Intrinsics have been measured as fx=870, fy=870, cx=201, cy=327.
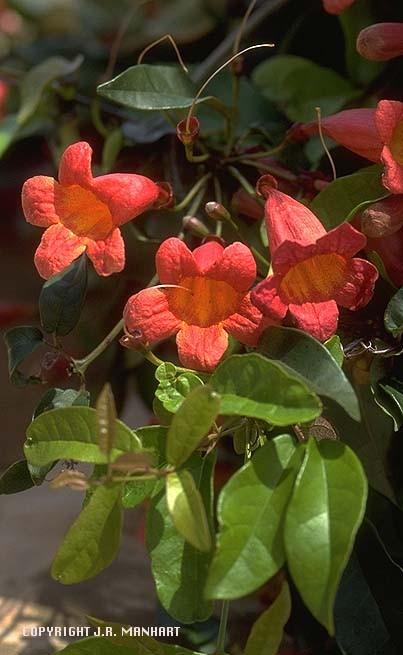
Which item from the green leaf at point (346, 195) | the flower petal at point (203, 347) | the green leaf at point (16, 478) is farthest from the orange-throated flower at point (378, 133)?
the green leaf at point (16, 478)

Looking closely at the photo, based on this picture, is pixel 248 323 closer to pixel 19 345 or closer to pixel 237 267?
pixel 237 267

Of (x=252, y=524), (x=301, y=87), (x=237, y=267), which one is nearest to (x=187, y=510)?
(x=252, y=524)

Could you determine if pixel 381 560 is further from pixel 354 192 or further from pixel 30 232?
pixel 30 232

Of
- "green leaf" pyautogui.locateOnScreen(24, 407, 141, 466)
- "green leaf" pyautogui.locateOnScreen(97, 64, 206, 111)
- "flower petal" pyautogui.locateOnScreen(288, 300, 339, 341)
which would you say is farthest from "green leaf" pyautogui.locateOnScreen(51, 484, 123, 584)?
"green leaf" pyautogui.locateOnScreen(97, 64, 206, 111)

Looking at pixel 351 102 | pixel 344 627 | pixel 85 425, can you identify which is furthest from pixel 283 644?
Answer: pixel 351 102

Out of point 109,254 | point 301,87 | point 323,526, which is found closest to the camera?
point 323,526

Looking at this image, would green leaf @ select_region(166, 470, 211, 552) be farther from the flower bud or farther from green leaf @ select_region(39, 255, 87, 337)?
the flower bud

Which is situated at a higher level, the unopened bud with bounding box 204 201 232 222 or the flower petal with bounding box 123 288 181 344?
the unopened bud with bounding box 204 201 232 222
